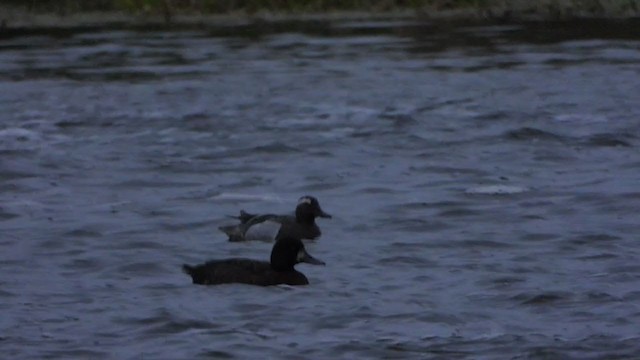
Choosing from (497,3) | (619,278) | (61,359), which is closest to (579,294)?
(619,278)

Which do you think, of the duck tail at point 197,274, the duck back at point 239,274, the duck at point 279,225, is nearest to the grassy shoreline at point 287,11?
the duck at point 279,225

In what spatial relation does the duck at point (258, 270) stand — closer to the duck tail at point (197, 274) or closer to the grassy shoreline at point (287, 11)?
the duck tail at point (197, 274)

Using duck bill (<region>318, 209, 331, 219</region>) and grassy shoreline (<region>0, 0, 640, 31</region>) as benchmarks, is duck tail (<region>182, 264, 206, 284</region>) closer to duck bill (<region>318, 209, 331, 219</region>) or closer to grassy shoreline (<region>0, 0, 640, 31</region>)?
duck bill (<region>318, 209, 331, 219</region>)

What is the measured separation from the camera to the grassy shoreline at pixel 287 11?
29.9 metres

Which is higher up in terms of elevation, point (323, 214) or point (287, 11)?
point (323, 214)

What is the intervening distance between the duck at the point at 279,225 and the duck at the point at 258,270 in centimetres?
131

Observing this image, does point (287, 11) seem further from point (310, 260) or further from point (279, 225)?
point (310, 260)

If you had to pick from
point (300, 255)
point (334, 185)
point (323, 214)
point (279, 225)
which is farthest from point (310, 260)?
point (334, 185)

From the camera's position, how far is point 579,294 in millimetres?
11602

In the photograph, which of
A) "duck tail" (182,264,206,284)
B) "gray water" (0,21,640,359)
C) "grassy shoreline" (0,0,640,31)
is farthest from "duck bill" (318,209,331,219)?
"grassy shoreline" (0,0,640,31)

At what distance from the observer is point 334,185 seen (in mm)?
16953

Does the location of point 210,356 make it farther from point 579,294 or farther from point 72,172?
point 72,172

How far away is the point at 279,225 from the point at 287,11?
16854mm

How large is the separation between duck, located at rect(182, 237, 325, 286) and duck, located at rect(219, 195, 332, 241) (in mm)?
1315
